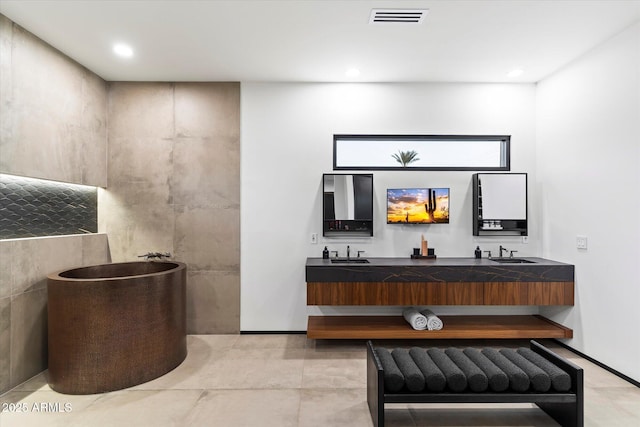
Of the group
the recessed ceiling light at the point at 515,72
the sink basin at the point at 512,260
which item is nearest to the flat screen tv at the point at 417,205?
the sink basin at the point at 512,260

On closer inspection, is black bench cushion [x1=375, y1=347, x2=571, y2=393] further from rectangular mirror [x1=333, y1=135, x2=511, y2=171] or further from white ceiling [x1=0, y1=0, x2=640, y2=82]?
white ceiling [x1=0, y1=0, x2=640, y2=82]

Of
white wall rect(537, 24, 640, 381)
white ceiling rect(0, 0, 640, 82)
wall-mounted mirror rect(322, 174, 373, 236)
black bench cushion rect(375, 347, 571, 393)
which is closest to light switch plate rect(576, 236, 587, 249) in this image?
white wall rect(537, 24, 640, 381)

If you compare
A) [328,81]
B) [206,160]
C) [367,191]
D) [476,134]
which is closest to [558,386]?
[367,191]

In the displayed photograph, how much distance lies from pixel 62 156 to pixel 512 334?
5147 mm

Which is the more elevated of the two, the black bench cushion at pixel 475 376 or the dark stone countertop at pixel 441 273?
the dark stone countertop at pixel 441 273

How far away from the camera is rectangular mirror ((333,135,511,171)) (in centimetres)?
457

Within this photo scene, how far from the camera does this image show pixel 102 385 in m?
3.00

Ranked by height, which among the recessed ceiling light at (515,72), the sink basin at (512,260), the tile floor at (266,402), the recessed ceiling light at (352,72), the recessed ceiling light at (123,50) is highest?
the recessed ceiling light at (123,50)

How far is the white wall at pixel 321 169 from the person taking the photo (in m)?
4.47

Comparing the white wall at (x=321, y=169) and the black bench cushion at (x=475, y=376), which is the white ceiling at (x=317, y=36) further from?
the black bench cushion at (x=475, y=376)

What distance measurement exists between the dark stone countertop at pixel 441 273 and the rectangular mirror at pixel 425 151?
53.4 inches

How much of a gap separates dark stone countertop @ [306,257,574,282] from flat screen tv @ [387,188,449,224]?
0.78 metres

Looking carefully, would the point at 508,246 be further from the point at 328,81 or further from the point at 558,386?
the point at 328,81

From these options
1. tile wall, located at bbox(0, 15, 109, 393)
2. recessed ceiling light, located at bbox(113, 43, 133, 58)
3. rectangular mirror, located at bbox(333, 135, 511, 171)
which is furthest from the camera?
rectangular mirror, located at bbox(333, 135, 511, 171)
